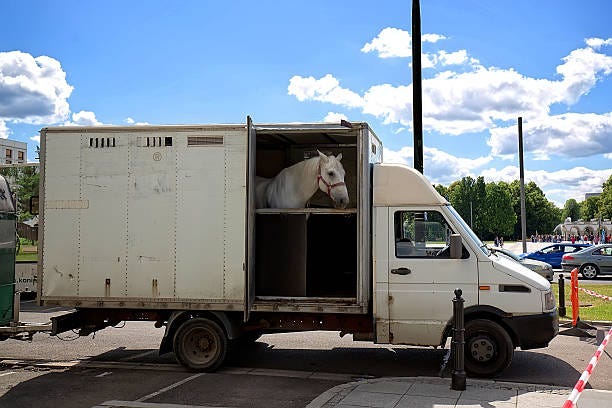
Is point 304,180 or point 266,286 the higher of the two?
point 304,180

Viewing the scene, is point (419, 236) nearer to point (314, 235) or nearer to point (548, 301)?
point (548, 301)

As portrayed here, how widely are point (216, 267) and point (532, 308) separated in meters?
4.41

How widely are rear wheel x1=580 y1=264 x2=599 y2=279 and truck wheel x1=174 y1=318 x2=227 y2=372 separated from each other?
22.5 meters

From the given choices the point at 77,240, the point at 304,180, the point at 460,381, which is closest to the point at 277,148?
the point at 304,180

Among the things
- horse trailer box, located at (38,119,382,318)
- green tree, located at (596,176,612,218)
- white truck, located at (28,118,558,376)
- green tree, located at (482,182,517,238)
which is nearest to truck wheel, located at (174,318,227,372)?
white truck, located at (28,118,558,376)

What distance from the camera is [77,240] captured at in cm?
884

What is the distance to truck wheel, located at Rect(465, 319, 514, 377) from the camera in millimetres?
8141

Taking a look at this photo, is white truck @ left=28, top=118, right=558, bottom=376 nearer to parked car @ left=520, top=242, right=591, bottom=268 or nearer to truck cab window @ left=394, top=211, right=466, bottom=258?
truck cab window @ left=394, top=211, right=466, bottom=258

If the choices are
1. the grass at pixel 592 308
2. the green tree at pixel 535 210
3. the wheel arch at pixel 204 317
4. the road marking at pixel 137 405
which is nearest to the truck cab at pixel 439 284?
the wheel arch at pixel 204 317

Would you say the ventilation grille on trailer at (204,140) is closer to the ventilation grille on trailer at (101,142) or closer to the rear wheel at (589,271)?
the ventilation grille on trailer at (101,142)

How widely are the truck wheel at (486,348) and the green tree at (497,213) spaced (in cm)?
10955

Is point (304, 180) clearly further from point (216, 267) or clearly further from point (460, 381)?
point (460, 381)

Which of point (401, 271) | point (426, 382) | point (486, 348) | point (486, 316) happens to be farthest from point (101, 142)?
point (486, 348)

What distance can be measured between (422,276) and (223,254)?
2.83 meters
